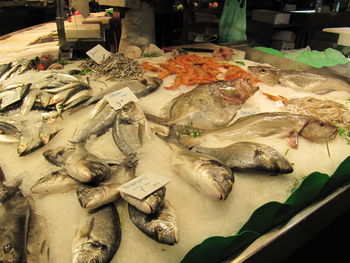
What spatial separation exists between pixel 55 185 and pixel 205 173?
0.79 meters

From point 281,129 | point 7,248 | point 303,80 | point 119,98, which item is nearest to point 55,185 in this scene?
point 7,248

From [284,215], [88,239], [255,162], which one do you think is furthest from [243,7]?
[88,239]

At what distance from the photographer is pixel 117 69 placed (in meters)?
3.01

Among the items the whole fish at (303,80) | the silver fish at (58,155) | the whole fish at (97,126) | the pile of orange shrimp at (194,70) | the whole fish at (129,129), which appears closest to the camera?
the silver fish at (58,155)

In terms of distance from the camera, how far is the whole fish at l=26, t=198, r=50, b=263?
3.63 ft

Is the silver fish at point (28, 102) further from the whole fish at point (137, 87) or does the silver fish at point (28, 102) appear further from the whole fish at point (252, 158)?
the whole fish at point (252, 158)

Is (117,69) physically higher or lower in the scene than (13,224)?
higher

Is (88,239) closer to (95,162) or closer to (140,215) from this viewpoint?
(140,215)

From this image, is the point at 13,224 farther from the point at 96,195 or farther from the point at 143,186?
the point at 143,186

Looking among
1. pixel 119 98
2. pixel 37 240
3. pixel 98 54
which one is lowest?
pixel 37 240

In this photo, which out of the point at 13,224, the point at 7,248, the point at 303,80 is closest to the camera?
the point at 7,248

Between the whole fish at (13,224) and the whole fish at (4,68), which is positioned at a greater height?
the whole fish at (4,68)

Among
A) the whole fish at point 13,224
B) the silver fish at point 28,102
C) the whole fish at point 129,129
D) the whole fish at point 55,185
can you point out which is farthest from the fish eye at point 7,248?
the silver fish at point 28,102

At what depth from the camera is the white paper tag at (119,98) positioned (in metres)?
2.16
